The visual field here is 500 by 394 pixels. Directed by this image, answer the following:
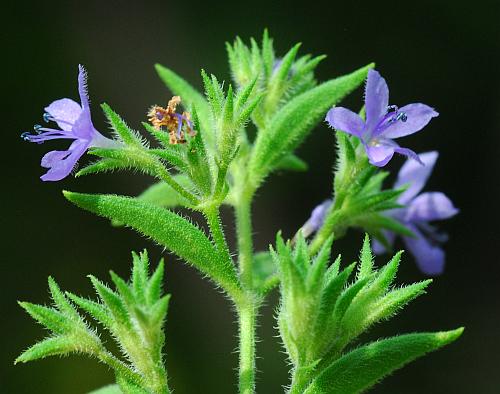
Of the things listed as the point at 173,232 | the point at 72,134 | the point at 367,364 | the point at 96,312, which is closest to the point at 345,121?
the point at 173,232

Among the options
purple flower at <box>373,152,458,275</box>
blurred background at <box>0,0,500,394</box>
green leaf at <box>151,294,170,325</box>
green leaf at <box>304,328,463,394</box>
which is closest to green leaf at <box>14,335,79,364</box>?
green leaf at <box>151,294,170,325</box>

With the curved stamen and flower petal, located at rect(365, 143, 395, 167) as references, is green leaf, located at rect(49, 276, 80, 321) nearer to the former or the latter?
flower petal, located at rect(365, 143, 395, 167)

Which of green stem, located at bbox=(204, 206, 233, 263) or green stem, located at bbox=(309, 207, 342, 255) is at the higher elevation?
green stem, located at bbox=(204, 206, 233, 263)

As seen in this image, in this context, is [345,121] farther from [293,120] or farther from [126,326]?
[126,326]

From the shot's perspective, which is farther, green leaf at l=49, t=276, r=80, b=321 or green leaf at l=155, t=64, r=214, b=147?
green leaf at l=155, t=64, r=214, b=147

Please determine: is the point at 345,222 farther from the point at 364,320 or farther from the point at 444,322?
the point at 444,322

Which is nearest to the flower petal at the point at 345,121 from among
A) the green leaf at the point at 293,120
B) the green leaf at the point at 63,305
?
the green leaf at the point at 293,120

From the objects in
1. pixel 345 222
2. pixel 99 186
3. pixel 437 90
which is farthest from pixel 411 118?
pixel 437 90
